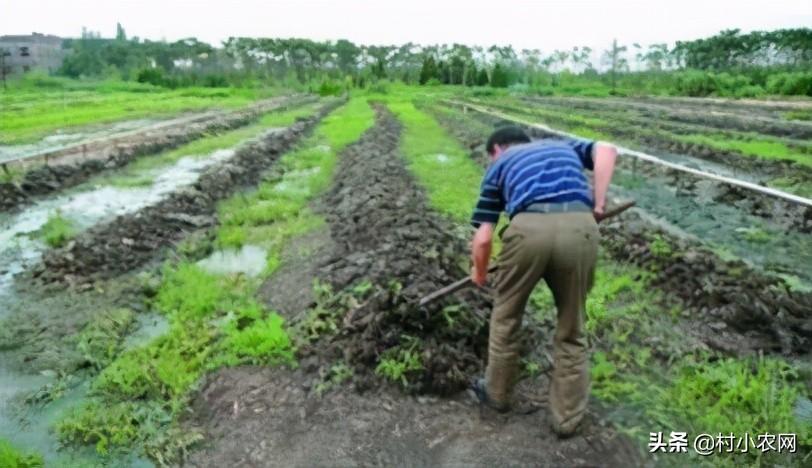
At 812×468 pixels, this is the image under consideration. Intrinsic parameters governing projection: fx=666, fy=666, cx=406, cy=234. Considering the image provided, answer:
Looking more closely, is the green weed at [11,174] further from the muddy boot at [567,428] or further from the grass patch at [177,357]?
the muddy boot at [567,428]

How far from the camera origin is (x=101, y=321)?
18.8 ft

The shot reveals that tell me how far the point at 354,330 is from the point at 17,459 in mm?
2135

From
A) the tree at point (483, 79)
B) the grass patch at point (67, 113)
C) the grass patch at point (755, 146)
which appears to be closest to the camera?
the grass patch at point (755, 146)

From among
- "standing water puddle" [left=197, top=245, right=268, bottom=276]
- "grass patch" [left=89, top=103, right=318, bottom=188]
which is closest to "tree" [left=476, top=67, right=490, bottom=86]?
"grass patch" [left=89, top=103, right=318, bottom=188]

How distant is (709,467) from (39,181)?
38.9 ft

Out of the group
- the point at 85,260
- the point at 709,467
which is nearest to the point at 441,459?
the point at 709,467

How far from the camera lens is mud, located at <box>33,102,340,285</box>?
22.9 feet

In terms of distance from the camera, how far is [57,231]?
877cm

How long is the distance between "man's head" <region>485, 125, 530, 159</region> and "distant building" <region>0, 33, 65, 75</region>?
263 ft

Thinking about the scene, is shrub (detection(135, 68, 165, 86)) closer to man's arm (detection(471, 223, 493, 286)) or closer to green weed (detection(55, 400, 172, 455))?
green weed (detection(55, 400, 172, 455))

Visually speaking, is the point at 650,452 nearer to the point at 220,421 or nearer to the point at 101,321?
the point at 220,421

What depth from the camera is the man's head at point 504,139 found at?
380 centimetres

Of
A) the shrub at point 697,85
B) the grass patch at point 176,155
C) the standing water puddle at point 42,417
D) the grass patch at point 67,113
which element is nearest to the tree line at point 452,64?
the shrub at point 697,85

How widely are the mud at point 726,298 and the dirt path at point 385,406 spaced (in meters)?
1.47
